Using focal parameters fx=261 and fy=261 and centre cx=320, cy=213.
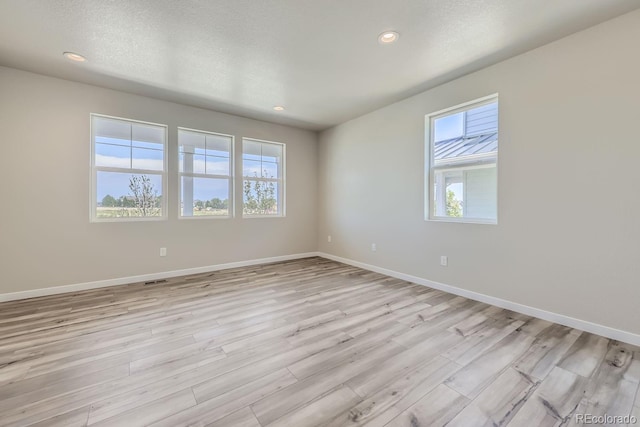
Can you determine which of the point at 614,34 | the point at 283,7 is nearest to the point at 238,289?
the point at 283,7

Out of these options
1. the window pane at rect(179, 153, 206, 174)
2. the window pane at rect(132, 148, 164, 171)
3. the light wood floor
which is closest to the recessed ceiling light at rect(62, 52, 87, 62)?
the window pane at rect(132, 148, 164, 171)

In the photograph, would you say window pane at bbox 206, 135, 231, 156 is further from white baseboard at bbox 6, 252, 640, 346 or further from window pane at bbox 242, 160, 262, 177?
white baseboard at bbox 6, 252, 640, 346

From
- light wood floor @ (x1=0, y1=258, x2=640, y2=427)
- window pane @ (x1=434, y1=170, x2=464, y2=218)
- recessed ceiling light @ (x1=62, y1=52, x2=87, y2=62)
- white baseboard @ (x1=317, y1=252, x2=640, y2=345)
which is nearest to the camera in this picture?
light wood floor @ (x1=0, y1=258, x2=640, y2=427)

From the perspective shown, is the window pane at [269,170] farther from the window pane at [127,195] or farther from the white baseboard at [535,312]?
the white baseboard at [535,312]

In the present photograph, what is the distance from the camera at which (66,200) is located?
11.0ft

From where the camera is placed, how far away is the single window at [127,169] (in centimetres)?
360

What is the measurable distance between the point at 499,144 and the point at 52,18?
4384 mm

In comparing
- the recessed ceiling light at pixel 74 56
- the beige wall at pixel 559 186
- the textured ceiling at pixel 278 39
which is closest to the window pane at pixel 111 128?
the textured ceiling at pixel 278 39

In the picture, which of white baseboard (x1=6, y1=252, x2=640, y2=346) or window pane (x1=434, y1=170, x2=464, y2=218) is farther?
window pane (x1=434, y1=170, x2=464, y2=218)

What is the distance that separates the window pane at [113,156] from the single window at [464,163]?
14.2ft

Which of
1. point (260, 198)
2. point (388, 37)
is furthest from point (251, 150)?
point (388, 37)

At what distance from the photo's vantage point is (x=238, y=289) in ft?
11.4

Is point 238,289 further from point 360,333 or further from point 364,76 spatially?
point 364,76

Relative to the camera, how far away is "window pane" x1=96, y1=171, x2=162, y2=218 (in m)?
3.63
